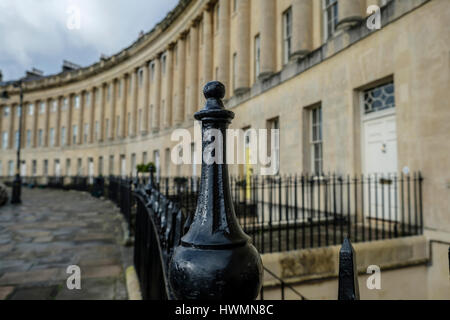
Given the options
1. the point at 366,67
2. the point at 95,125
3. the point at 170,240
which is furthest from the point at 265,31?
the point at 95,125

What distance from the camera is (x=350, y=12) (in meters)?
8.45

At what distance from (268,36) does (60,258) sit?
11.6m

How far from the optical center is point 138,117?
33.0 metres

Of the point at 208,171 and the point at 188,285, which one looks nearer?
the point at 188,285

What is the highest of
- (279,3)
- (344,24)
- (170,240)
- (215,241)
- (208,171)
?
(279,3)

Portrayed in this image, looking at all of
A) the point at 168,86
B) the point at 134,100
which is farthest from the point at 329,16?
the point at 134,100

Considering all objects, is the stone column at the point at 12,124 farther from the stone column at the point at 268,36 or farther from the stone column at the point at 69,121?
the stone column at the point at 268,36

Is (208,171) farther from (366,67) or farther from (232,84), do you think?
(232,84)

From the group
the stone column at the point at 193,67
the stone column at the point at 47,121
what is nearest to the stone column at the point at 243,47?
the stone column at the point at 193,67

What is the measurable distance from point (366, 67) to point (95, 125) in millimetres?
39079

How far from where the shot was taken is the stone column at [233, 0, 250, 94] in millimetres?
15062

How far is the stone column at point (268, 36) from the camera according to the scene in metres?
12.8

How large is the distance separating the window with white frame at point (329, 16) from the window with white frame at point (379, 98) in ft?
11.0

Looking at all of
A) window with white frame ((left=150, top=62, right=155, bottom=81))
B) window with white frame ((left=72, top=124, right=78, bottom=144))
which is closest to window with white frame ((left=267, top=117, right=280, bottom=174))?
window with white frame ((left=150, top=62, right=155, bottom=81))
